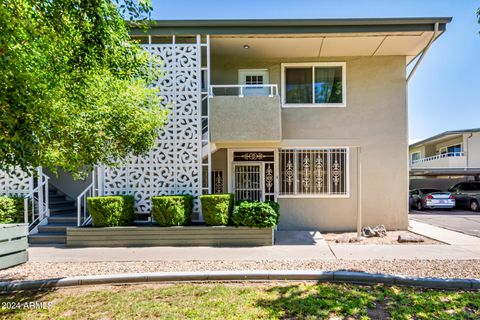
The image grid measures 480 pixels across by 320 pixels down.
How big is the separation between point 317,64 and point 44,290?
9740mm

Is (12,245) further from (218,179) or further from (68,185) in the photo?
(218,179)

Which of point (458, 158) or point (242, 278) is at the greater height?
point (458, 158)

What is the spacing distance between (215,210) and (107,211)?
2.95m

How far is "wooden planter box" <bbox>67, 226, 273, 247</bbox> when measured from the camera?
297 inches

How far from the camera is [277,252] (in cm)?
684

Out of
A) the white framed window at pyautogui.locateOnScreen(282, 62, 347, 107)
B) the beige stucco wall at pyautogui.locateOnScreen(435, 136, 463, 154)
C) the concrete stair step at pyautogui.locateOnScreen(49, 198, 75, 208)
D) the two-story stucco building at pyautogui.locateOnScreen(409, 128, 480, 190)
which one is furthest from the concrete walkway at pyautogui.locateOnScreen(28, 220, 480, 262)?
the beige stucco wall at pyautogui.locateOnScreen(435, 136, 463, 154)

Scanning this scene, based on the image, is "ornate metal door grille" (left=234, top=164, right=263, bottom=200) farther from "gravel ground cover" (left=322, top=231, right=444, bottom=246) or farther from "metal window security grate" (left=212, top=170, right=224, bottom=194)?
"gravel ground cover" (left=322, top=231, right=444, bottom=246)

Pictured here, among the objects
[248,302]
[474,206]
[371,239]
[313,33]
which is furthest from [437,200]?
[248,302]

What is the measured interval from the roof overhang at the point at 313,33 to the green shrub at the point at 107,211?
499 cm

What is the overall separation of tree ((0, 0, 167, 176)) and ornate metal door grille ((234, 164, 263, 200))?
5538mm

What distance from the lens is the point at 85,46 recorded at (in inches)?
160

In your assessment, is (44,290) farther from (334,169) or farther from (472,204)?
(472,204)

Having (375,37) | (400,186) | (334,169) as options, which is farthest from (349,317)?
(375,37)

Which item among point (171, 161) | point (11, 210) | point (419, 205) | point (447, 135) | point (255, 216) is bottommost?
point (419, 205)
